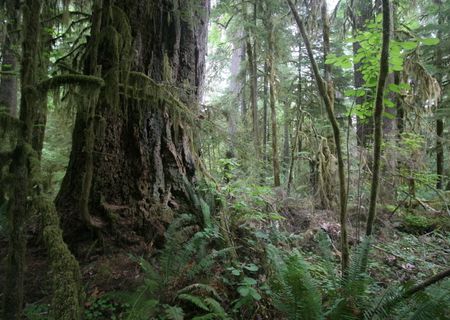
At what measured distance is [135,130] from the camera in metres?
3.88

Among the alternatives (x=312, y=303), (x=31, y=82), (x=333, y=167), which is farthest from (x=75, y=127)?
(x=333, y=167)

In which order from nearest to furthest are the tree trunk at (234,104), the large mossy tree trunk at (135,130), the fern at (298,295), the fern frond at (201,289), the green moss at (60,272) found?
the green moss at (60,272)
the fern at (298,295)
the fern frond at (201,289)
the large mossy tree trunk at (135,130)
the tree trunk at (234,104)

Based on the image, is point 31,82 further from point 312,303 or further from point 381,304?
point 381,304

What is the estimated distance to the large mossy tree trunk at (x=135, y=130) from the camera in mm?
3334

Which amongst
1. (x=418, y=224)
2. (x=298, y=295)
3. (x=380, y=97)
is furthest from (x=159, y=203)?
(x=418, y=224)

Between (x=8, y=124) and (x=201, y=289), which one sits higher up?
(x=8, y=124)

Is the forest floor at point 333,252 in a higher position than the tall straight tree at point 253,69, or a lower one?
lower

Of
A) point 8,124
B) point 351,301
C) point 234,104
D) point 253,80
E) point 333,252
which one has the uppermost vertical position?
point 253,80

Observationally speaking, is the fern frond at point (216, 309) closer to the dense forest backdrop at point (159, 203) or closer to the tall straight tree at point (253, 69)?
the dense forest backdrop at point (159, 203)

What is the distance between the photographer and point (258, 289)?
3.39 meters

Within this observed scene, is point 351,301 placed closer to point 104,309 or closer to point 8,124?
point 104,309

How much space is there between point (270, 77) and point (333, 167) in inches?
119

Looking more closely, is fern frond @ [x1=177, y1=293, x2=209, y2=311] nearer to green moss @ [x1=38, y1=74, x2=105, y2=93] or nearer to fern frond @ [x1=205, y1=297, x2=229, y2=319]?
fern frond @ [x1=205, y1=297, x2=229, y2=319]

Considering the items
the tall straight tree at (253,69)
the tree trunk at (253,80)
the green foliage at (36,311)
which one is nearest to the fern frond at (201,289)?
the green foliage at (36,311)
